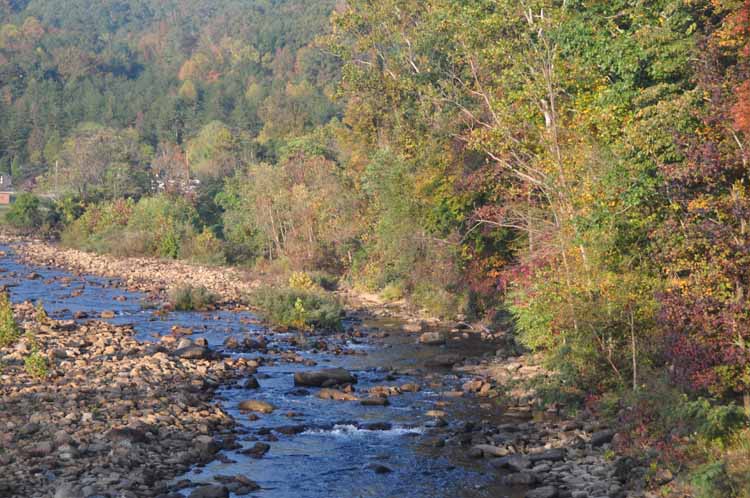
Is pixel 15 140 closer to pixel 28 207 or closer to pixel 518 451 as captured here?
pixel 28 207

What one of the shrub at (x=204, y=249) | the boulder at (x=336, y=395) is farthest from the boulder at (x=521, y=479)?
the shrub at (x=204, y=249)

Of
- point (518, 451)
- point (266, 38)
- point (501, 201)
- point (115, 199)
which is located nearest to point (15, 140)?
point (266, 38)

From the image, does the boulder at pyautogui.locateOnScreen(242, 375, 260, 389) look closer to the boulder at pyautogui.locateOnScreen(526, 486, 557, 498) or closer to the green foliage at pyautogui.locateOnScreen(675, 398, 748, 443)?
the boulder at pyautogui.locateOnScreen(526, 486, 557, 498)

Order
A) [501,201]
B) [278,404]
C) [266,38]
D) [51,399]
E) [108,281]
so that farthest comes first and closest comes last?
1. [266,38]
2. [108,281]
3. [501,201]
4. [278,404]
5. [51,399]

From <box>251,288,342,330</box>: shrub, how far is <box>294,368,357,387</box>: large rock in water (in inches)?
329

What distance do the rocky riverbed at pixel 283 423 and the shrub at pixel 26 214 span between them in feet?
159

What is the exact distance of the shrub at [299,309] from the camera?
104 ft

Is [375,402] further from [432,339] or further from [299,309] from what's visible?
[299,309]

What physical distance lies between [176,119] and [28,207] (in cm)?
5419

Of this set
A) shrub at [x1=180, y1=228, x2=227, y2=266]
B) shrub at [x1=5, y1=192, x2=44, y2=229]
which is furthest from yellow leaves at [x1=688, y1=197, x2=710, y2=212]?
shrub at [x1=5, y1=192, x2=44, y2=229]

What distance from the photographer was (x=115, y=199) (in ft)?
231

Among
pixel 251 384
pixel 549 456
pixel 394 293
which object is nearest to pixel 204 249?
pixel 394 293

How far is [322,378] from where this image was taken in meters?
22.8

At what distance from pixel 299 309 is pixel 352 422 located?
1294 centimetres
